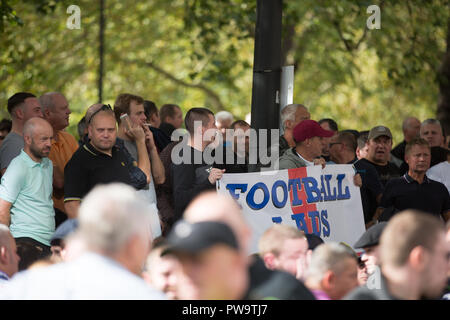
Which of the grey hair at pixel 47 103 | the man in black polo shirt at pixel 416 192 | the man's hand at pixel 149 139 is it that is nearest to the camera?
the man's hand at pixel 149 139

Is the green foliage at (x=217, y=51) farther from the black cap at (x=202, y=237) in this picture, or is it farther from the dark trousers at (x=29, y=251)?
the black cap at (x=202, y=237)

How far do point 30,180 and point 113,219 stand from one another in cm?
365

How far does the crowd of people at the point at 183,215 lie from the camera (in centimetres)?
318

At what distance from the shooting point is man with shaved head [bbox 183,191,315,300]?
344cm

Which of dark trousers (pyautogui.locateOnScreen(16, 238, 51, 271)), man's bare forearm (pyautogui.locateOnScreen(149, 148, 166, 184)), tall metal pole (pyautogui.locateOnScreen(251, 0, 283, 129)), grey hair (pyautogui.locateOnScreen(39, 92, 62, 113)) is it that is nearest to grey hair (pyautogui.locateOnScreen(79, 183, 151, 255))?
dark trousers (pyautogui.locateOnScreen(16, 238, 51, 271))

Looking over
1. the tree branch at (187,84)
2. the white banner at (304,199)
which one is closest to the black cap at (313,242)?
the white banner at (304,199)

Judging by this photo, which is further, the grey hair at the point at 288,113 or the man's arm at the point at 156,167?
the grey hair at the point at 288,113

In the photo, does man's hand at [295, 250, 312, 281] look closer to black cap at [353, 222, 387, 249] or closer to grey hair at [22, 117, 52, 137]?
black cap at [353, 222, 387, 249]

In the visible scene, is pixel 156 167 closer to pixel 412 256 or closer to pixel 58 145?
pixel 58 145

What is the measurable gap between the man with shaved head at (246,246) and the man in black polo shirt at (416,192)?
3.33 meters

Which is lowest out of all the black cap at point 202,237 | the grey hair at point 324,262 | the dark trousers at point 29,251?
the dark trousers at point 29,251

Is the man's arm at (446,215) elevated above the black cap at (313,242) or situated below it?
above

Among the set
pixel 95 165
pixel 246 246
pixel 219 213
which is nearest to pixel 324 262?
pixel 246 246
